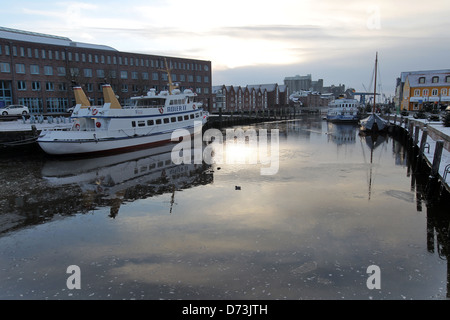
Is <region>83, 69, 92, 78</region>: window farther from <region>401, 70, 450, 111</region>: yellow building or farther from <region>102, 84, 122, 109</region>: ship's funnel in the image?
<region>401, 70, 450, 111</region>: yellow building

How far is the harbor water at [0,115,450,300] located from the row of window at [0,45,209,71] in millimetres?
48746

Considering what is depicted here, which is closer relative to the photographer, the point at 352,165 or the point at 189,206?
the point at 189,206

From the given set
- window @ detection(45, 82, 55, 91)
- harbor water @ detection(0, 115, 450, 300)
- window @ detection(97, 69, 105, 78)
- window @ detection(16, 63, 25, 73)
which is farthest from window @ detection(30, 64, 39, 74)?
harbor water @ detection(0, 115, 450, 300)

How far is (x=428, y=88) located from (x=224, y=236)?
70.9 metres

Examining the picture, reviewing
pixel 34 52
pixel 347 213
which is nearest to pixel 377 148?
pixel 347 213

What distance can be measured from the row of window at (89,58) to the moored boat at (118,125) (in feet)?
113

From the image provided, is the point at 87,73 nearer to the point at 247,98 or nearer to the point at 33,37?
the point at 33,37

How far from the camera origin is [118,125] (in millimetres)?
28250

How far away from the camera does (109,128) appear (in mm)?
27516

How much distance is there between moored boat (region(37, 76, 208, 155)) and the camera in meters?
25.3

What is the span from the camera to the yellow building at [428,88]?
64.6m

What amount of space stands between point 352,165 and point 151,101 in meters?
20.4
